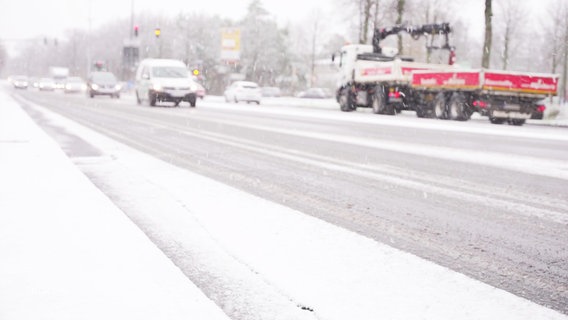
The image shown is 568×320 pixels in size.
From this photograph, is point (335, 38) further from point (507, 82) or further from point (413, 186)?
point (413, 186)

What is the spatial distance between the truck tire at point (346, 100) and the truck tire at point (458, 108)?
A: 21.2ft

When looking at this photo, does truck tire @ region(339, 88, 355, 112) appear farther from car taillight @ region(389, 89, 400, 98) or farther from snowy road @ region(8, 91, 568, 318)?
snowy road @ region(8, 91, 568, 318)

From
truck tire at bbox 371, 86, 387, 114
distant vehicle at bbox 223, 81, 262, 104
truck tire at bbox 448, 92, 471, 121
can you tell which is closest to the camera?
truck tire at bbox 448, 92, 471, 121

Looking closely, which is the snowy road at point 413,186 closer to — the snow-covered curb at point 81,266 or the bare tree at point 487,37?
the snow-covered curb at point 81,266

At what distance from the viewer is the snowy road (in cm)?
348

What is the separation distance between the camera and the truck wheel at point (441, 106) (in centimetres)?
2123

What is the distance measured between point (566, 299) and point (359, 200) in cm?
255

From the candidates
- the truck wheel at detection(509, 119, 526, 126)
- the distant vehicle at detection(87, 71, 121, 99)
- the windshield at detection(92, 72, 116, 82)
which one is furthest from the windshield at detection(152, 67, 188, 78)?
the windshield at detection(92, 72, 116, 82)

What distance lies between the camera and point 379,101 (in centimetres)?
2444


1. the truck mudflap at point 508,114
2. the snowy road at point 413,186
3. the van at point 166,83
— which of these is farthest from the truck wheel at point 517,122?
the van at point 166,83

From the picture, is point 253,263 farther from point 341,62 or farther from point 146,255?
point 341,62

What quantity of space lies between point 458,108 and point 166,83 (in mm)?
11800

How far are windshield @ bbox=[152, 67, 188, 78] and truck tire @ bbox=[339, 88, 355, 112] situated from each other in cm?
723

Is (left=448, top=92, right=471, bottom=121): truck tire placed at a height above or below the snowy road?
above
